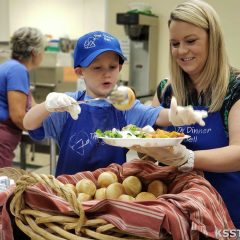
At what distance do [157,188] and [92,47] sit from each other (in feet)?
1.57

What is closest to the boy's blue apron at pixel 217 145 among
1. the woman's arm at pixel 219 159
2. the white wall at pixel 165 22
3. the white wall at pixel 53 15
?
the woman's arm at pixel 219 159

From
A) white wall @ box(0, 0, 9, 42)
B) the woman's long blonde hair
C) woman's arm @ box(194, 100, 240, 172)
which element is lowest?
woman's arm @ box(194, 100, 240, 172)

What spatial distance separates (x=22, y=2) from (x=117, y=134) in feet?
15.3

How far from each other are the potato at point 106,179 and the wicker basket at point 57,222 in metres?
0.18

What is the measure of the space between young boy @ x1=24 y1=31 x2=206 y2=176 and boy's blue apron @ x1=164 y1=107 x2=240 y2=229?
0.10 meters

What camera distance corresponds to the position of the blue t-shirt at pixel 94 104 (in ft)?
3.79

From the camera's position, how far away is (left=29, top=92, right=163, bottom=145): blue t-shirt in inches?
45.4

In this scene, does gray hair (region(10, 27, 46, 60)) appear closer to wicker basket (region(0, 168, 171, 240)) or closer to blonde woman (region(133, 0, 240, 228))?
blonde woman (region(133, 0, 240, 228))

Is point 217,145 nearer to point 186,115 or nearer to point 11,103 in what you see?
point 186,115

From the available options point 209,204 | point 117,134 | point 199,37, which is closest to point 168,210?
point 209,204

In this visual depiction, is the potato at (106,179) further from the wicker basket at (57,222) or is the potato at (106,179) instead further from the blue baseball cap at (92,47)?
the blue baseball cap at (92,47)

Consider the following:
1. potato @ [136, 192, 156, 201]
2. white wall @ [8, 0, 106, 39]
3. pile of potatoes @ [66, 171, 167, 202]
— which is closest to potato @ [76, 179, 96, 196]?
pile of potatoes @ [66, 171, 167, 202]

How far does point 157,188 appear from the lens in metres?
0.88

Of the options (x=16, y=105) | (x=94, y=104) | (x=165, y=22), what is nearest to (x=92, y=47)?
(x=94, y=104)
